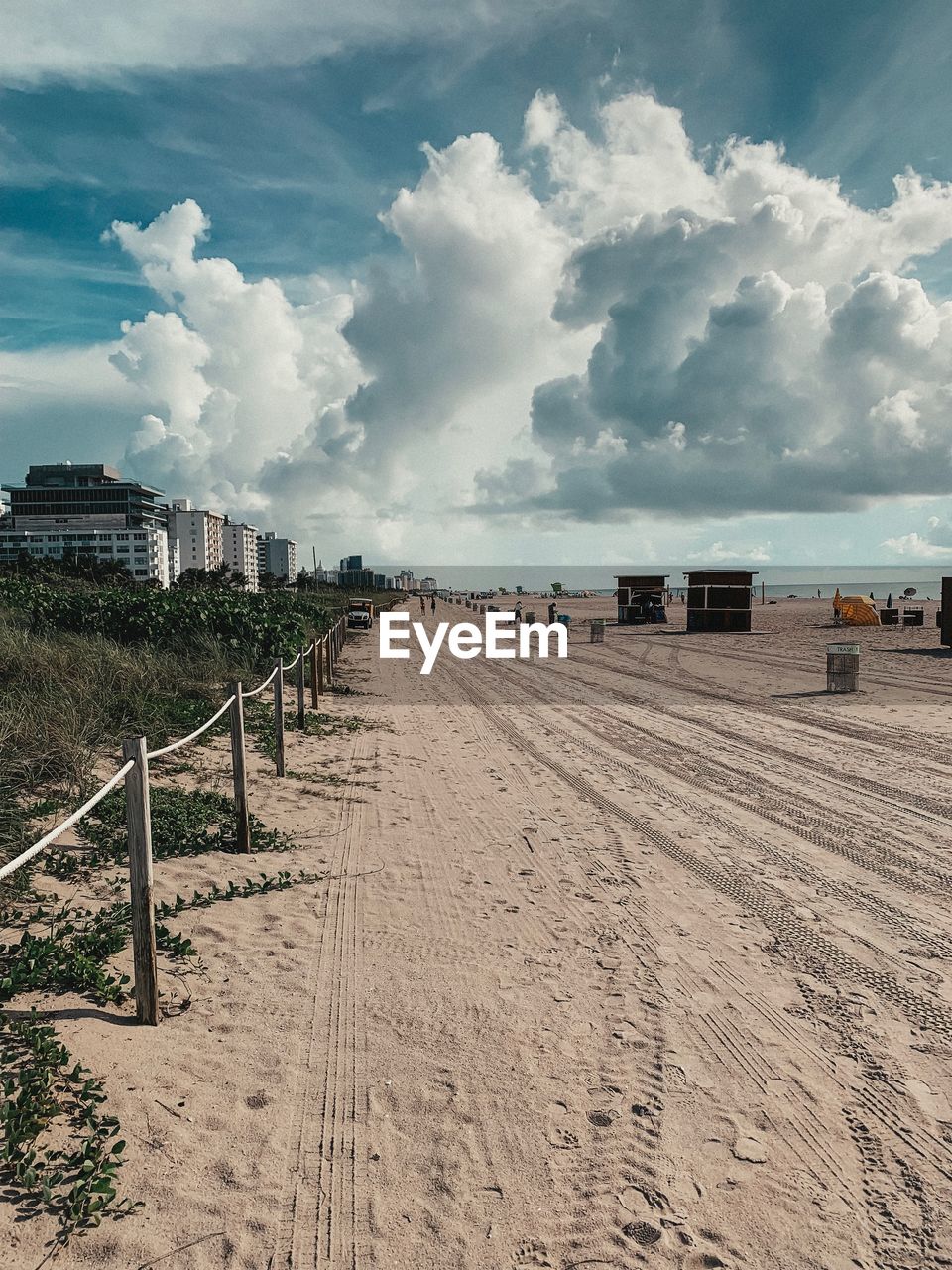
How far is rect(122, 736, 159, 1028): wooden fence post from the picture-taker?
12.5 ft

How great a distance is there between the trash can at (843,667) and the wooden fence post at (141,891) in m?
15.6

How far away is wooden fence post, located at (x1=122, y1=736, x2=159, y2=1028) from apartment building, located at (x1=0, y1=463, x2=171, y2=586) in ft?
417

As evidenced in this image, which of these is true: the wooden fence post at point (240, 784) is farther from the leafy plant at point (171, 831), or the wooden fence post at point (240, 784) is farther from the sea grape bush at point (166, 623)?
the sea grape bush at point (166, 623)

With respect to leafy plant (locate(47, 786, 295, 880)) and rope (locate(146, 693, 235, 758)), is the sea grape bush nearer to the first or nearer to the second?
leafy plant (locate(47, 786, 295, 880))

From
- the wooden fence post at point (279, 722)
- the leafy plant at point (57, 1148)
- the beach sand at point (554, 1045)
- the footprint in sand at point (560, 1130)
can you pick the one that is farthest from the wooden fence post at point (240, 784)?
the footprint in sand at point (560, 1130)

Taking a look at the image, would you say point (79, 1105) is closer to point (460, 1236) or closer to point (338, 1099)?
point (338, 1099)

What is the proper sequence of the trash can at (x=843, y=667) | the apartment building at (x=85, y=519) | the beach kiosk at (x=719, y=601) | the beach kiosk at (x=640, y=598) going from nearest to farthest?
the trash can at (x=843, y=667)
the beach kiosk at (x=719, y=601)
the beach kiosk at (x=640, y=598)
the apartment building at (x=85, y=519)

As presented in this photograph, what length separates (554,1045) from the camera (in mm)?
3898

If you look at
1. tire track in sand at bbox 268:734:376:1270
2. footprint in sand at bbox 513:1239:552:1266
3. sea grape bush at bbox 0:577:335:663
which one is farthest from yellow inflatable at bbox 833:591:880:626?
footprint in sand at bbox 513:1239:552:1266

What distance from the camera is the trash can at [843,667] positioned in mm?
16547

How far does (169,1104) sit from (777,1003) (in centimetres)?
311

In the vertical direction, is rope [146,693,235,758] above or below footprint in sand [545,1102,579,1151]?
above

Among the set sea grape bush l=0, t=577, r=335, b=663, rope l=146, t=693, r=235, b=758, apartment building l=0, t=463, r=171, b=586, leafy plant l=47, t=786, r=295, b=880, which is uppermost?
apartment building l=0, t=463, r=171, b=586

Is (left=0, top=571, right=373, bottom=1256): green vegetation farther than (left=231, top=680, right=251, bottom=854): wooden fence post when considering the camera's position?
No
